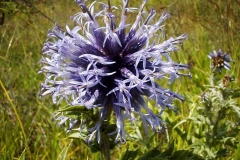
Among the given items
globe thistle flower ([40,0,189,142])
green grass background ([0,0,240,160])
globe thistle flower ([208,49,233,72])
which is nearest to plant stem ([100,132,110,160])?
globe thistle flower ([40,0,189,142])

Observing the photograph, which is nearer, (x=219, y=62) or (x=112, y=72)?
(x=112, y=72)

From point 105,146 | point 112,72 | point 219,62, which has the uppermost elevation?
point 219,62

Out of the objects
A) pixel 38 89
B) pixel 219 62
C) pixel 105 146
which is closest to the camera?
pixel 105 146

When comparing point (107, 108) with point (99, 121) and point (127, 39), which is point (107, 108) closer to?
point (99, 121)

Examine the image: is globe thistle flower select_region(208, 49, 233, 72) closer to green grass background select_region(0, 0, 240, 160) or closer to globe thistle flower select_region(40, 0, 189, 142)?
green grass background select_region(0, 0, 240, 160)

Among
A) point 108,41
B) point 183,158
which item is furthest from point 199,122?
point 108,41

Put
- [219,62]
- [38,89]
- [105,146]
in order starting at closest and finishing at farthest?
[105,146]
[219,62]
[38,89]

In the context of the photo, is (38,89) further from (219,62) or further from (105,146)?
(105,146)

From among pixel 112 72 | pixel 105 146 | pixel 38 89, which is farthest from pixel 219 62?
pixel 38 89

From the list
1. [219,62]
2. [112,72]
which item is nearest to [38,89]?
[219,62]

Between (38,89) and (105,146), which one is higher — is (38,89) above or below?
above
